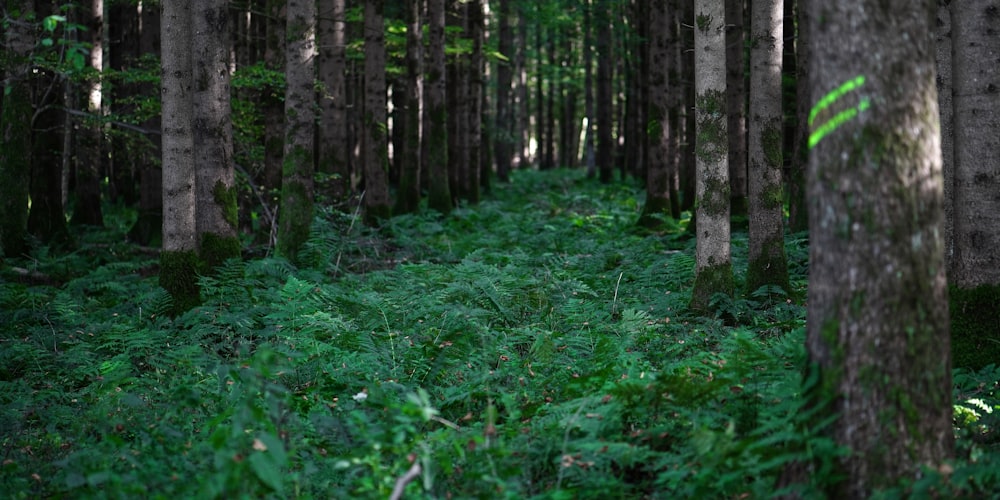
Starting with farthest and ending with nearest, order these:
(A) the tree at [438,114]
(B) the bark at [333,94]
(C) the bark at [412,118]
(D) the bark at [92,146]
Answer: (A) the tree at [438,114] < (C) the bark at [412,118] < (D) the bark at [92,146] < (B) the bark at [333,94]

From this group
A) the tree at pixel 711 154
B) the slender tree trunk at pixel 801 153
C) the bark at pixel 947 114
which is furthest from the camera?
the slender tree trunk at pixel 801 153

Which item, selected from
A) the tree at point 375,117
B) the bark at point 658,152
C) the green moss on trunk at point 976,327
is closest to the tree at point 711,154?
the green moss on trunk at point 976,327

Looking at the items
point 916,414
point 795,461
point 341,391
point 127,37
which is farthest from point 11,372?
point 127,37

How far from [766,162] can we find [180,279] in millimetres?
7119

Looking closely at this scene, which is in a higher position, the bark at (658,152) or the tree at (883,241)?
the bark at (658,152)

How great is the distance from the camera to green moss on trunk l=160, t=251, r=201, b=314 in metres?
10.0

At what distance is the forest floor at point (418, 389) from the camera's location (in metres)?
4.32

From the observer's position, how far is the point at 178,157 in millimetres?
9805

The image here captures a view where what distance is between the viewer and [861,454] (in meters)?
3.79

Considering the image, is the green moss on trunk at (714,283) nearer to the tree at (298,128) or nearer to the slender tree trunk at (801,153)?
the slender tree trunk at (801,153)

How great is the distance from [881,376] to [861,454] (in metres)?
0.37

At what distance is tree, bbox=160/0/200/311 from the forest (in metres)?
0.03

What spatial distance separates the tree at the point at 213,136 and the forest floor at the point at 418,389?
2.02ft

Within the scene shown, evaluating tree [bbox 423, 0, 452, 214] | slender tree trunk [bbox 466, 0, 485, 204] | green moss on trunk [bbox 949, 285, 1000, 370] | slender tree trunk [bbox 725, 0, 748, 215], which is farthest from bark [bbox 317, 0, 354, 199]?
green moss on trunk [bbox 949, 285, 1000, 370]
